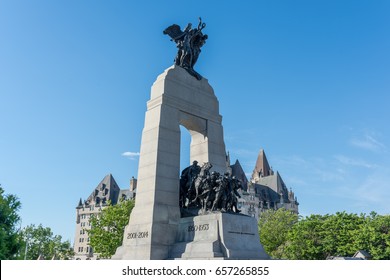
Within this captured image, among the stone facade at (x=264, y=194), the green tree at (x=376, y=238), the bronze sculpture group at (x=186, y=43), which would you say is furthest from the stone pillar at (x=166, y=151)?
the stone facade at (x=264, y=194)

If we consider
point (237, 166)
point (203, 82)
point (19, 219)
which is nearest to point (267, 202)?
point (237, 166)

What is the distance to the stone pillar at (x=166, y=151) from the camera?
17297 millimetres

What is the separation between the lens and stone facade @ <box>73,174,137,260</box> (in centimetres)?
10500

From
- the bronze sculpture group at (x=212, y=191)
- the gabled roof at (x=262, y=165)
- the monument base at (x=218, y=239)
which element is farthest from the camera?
the gabled roof at (x=262, y=165)

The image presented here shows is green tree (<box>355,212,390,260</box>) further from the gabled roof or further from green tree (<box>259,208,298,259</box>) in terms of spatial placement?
the gabled roof

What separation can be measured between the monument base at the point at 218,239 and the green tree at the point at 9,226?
729 inches

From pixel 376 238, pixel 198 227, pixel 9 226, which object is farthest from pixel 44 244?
pixel 198 227

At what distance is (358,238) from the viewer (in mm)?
47438

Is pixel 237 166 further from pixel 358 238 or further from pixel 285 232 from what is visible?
pixel 358 238

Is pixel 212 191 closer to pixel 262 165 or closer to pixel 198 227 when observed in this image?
pixel 198 227

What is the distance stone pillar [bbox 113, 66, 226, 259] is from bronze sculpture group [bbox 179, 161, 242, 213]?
93cm

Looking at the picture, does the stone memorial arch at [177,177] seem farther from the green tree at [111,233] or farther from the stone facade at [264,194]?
the stone facade at [264,194]
